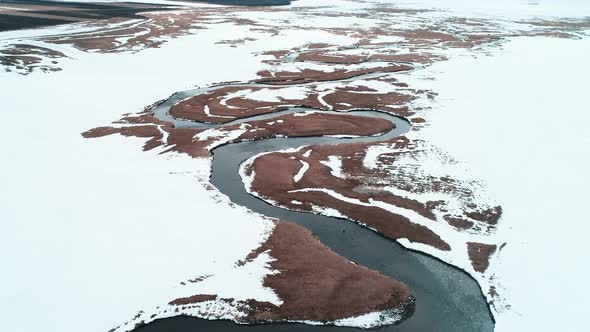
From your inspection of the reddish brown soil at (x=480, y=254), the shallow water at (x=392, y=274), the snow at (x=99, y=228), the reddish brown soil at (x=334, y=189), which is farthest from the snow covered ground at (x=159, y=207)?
the reddish brown soil at (x=334, y=189)

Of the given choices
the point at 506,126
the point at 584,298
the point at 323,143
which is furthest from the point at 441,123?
the point at 584,298

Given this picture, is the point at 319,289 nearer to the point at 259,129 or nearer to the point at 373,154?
the point at 373,154

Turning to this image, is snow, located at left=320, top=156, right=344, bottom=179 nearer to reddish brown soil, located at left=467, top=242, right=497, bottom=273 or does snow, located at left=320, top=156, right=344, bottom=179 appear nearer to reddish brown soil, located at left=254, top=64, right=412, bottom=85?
reddish brown soil, located at left=467, top=242, right=497, bottom=273

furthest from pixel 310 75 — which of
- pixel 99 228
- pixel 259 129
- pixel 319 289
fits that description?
pixel 319 289

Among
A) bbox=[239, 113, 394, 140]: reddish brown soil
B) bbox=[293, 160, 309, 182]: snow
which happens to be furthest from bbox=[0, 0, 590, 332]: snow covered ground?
bbox=[293, 160, 309, 182]: snow

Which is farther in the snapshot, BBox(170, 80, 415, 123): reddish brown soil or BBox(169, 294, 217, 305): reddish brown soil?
BBox(170, 80, 415, 123): reddish brown soil

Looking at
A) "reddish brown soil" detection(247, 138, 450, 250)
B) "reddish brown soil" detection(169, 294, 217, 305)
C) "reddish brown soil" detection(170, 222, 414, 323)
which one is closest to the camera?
"reddish brown soil" detection(170, 222, 414, 323)

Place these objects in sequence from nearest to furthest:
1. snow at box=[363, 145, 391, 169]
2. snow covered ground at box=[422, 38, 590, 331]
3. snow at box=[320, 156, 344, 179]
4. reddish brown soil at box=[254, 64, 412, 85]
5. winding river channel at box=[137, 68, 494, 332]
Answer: winding river channel at box=[137, 68, 494, 332], snow covered ground at box=[422, 38, 590, 331], snow at box=[320, 156, 344, 179], snow at box=[363, 145, 391, 169], reddish brown soil at box=[254, 64, 412, 85]
